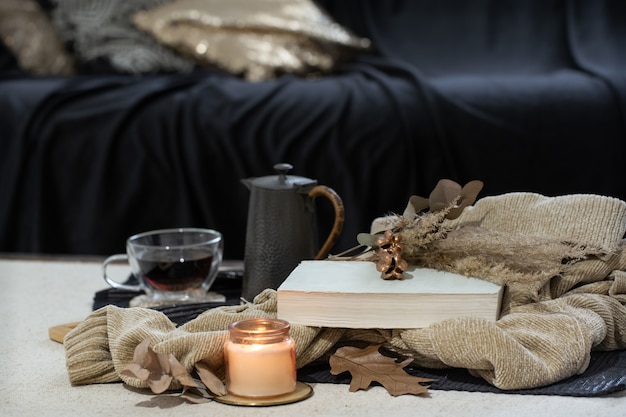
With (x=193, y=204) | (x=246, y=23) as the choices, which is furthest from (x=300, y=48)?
(x=193, y=204)

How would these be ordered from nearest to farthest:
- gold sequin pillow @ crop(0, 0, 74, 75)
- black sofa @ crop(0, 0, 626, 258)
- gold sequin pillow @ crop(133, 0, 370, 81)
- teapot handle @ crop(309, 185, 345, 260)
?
teapot handle @ crop(309, 185, 345, 260) < black sofa @ crop(0, 0, 626, 258) < gold sequin pillow @ crop(133, 0, 370, 81) < gold sequin pillow @ crop(0, 0, 74, 75)

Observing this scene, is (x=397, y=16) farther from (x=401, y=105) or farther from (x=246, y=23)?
(x=401, y=105)

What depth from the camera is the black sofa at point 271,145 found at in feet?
6.34

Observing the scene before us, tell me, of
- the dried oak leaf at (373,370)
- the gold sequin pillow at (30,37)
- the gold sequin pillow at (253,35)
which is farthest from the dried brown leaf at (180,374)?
the gold sequin pillow at (30,37)

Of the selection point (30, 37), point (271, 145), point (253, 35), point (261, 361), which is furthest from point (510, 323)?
point (30, 37)

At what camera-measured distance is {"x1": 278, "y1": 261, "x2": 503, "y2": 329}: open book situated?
74 cm

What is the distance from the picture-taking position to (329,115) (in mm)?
1984

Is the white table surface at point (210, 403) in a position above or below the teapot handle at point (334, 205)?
below

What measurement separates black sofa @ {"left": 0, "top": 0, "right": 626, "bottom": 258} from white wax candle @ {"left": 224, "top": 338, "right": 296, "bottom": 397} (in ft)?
Answer: 3.85

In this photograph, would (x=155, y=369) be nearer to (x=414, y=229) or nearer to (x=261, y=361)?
(x=261, y=361)

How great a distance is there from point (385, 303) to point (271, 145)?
1237 mm

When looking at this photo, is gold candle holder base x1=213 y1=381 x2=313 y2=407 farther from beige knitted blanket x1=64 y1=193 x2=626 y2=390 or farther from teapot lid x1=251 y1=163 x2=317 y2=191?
teapot lid x1=251 y1=163 x2=317 y2=191

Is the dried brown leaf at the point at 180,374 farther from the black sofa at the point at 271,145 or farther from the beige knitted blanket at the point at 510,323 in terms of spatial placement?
the black sofa at the point at 271,145

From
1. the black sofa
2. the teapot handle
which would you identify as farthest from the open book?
the black sofa
